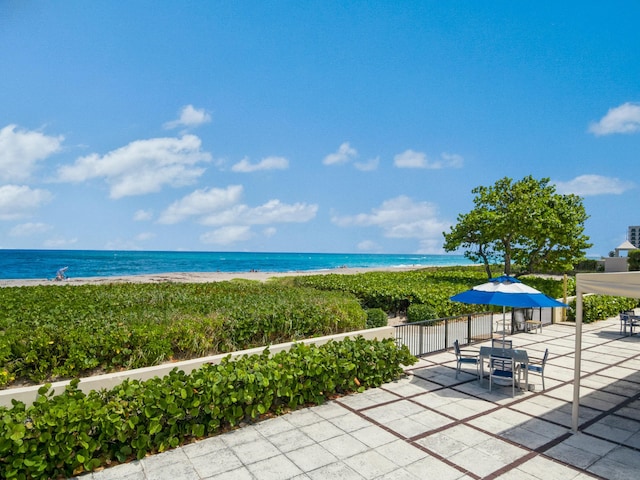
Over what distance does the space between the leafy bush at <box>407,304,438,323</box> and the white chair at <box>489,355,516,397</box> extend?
17.3 feet

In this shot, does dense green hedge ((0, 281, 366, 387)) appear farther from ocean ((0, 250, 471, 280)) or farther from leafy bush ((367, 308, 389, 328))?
ocean ((0, 250, 471, 280))

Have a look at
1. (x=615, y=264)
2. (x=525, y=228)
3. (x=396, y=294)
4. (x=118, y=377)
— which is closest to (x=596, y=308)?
(x=525, y=228)

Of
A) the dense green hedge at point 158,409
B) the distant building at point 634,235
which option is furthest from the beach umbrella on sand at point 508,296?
the distant building at point 634,235

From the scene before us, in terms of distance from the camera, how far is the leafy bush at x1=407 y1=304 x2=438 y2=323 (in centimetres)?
1316

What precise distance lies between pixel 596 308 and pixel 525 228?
5213 millimetres

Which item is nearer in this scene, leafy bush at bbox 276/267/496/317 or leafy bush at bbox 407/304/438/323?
leafy bush at bbox 407/304/438/323

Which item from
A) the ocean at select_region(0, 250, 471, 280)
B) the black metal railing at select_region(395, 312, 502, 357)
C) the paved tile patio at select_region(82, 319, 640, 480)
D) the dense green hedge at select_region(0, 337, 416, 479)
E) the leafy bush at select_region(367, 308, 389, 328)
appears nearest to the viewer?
the dense green hedge at select_region(0, 337, 416, 479)

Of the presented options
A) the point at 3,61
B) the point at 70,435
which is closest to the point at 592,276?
the point at 70,435

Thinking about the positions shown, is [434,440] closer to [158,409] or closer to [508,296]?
[508,296]

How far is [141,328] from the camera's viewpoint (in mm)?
6727

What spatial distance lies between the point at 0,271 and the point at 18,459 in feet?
238

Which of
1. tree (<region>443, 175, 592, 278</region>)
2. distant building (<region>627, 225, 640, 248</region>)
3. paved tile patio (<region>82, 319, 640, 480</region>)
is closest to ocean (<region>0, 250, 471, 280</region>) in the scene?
distant building (<region>627, 225, 640, 248</region>)

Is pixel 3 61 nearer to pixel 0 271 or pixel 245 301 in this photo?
pixel 245 301

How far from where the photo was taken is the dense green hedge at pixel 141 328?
596 cm
